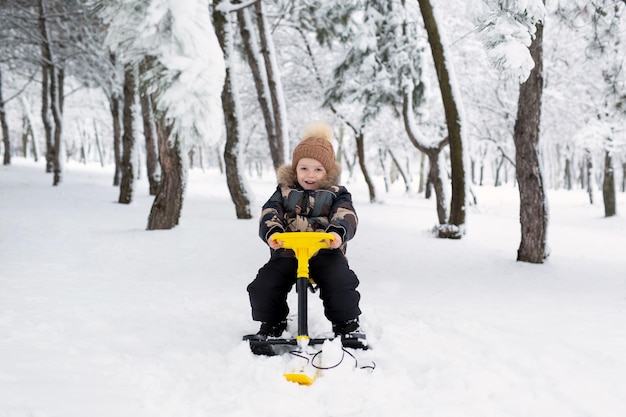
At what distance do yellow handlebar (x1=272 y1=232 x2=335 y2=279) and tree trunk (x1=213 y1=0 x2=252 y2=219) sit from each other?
22.5ft

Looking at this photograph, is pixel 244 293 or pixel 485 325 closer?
pixel 485 325

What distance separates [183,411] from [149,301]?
199 cm

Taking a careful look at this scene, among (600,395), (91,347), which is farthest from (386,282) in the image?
(91,347)

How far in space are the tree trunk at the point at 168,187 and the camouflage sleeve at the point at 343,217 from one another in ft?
15.8

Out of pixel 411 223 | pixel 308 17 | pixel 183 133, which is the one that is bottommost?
pixel 411 223

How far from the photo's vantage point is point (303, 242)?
2.64 metres

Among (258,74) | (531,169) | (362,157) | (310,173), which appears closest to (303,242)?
(310,173)

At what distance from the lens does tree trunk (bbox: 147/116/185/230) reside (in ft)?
24.2

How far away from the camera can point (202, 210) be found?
11055mm

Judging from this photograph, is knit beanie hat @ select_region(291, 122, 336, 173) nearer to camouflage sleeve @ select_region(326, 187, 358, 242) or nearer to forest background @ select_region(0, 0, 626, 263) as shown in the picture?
camouflage sleeve @ select_region(326, 187, 358, 242)

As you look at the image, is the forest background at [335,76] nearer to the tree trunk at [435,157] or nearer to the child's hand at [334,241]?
the tree trunk at [435,157]

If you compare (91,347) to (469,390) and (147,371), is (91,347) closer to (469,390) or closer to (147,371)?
(147,371)

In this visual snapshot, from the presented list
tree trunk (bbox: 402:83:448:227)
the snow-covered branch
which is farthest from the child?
tree trunk (bbox: 402:83:448:227)

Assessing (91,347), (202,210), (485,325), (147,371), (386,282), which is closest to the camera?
(147,371)
